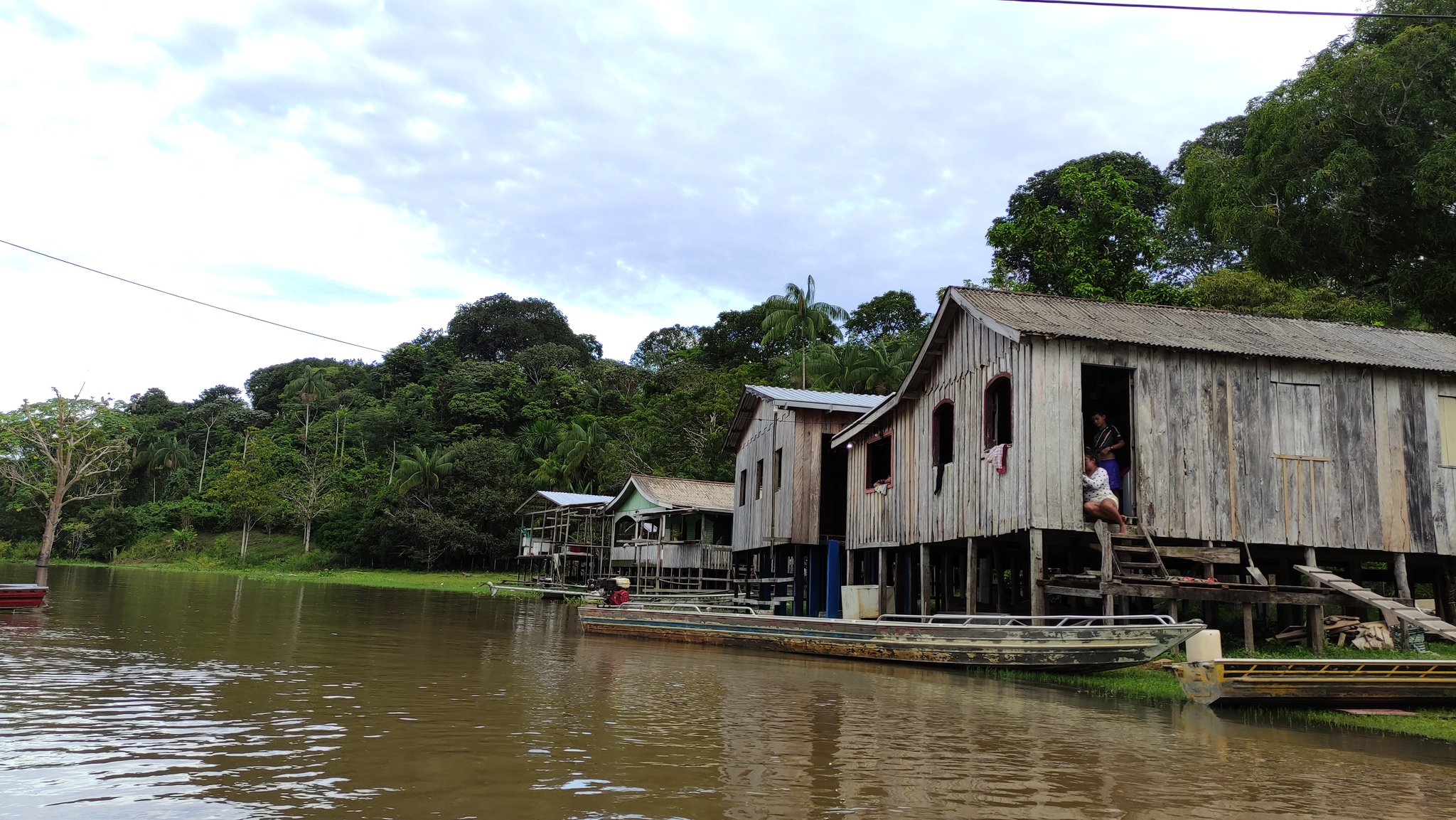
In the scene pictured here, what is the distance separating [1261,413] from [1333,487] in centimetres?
152

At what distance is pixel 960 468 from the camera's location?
15.3 meters

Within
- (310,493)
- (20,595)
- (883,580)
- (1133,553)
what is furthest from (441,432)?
(1133,553)

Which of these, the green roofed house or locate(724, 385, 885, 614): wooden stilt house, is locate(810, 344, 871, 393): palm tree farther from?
locate(724, 385, 885, 614): wooden stilt house

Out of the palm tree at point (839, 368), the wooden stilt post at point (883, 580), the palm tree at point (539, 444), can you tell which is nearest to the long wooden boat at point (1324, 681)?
the wooden stilt post at point (883, 580)

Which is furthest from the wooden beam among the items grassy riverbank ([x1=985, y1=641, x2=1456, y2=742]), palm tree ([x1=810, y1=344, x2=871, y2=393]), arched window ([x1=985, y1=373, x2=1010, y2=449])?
palm tree ([x1=810, y1=344, x2=871, y2=393])

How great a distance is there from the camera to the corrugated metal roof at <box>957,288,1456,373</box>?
44.1 ft

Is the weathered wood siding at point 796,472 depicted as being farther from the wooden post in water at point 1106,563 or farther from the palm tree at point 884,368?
the palm tree at point 884,368

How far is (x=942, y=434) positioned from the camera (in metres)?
16.7

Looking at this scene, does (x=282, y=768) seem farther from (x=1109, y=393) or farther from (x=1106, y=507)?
(x=1109, y=393)

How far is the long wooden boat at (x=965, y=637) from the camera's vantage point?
35.4ft

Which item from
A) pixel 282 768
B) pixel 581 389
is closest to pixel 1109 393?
pixel 282 768

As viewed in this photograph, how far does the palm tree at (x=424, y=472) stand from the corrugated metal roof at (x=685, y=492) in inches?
723

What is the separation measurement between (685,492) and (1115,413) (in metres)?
18.9

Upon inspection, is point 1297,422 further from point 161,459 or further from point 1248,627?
point 161,459
